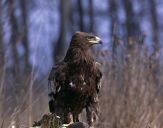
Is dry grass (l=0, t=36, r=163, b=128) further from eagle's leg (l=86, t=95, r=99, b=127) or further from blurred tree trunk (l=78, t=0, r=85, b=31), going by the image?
blurred tree trunk (l=78, t=0, r=85, b=31)

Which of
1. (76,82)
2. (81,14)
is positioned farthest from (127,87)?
(81,14)

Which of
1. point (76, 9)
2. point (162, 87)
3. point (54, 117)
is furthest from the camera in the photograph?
point (76, 9)

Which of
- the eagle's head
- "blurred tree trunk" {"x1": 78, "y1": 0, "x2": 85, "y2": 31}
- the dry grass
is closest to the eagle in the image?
the eagle's head

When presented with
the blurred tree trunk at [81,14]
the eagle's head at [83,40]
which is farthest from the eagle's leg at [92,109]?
the blurred tree trunk at [81,14]

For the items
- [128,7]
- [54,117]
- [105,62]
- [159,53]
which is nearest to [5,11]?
[105,62]

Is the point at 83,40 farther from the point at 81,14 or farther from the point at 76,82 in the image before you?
the point at 81,14

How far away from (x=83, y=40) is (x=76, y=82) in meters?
0.45

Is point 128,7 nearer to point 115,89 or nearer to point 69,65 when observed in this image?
point 115,89

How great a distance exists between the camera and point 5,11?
7.09 m

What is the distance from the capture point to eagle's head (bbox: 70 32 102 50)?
220 inches

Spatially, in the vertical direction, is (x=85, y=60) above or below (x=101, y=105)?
above

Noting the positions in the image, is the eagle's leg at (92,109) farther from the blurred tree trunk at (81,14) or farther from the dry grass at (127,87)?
the blurred tree trunk at (81,14)

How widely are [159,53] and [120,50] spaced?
48cm

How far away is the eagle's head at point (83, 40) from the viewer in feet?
18.3
